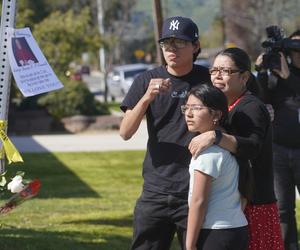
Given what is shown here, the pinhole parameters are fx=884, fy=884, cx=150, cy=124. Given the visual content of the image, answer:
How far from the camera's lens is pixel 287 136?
256 inches

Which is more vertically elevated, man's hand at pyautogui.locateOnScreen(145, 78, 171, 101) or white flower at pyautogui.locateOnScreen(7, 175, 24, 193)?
man's hand at pyautogui.locateOnScreen(145, 78, 171, 101)

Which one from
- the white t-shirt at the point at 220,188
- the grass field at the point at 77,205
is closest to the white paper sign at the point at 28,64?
the white t-shirt at the point at 220,188

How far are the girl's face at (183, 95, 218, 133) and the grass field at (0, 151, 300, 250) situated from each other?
3.18 metres

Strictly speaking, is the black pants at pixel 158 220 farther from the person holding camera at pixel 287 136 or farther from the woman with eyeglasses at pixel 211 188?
the person holding camera at pixel 287 136

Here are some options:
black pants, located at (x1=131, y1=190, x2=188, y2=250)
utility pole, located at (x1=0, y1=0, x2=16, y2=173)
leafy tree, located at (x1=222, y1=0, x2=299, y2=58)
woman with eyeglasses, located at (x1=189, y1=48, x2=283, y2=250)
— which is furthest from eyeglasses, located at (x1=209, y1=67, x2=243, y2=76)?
leafy tree, located at (x1=222, y1=0, x2=299, y2=58)

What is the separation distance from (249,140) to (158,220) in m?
0.70

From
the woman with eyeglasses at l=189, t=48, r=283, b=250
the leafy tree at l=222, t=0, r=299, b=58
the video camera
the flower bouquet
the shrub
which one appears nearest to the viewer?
the woman with eyeglasses at l=189, t=48, r=283, b=250

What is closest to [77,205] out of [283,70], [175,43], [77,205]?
[77,205]

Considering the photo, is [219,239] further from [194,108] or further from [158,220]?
[194,108]

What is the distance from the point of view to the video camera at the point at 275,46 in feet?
19.9

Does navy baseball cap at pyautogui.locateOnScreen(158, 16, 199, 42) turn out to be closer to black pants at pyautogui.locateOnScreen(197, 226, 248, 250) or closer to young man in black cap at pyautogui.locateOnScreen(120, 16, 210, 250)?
young man in black cap at pyautogui.locateOnScreen(120, 16, 210, 250)

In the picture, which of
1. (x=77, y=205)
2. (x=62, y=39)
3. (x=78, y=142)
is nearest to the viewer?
(x=77, y=205)

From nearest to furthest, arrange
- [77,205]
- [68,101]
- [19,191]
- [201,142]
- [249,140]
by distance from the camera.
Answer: [201,142], [249,140], [19,191], [77,205], [68,101]

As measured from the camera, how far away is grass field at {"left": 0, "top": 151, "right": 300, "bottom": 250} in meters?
7.70
